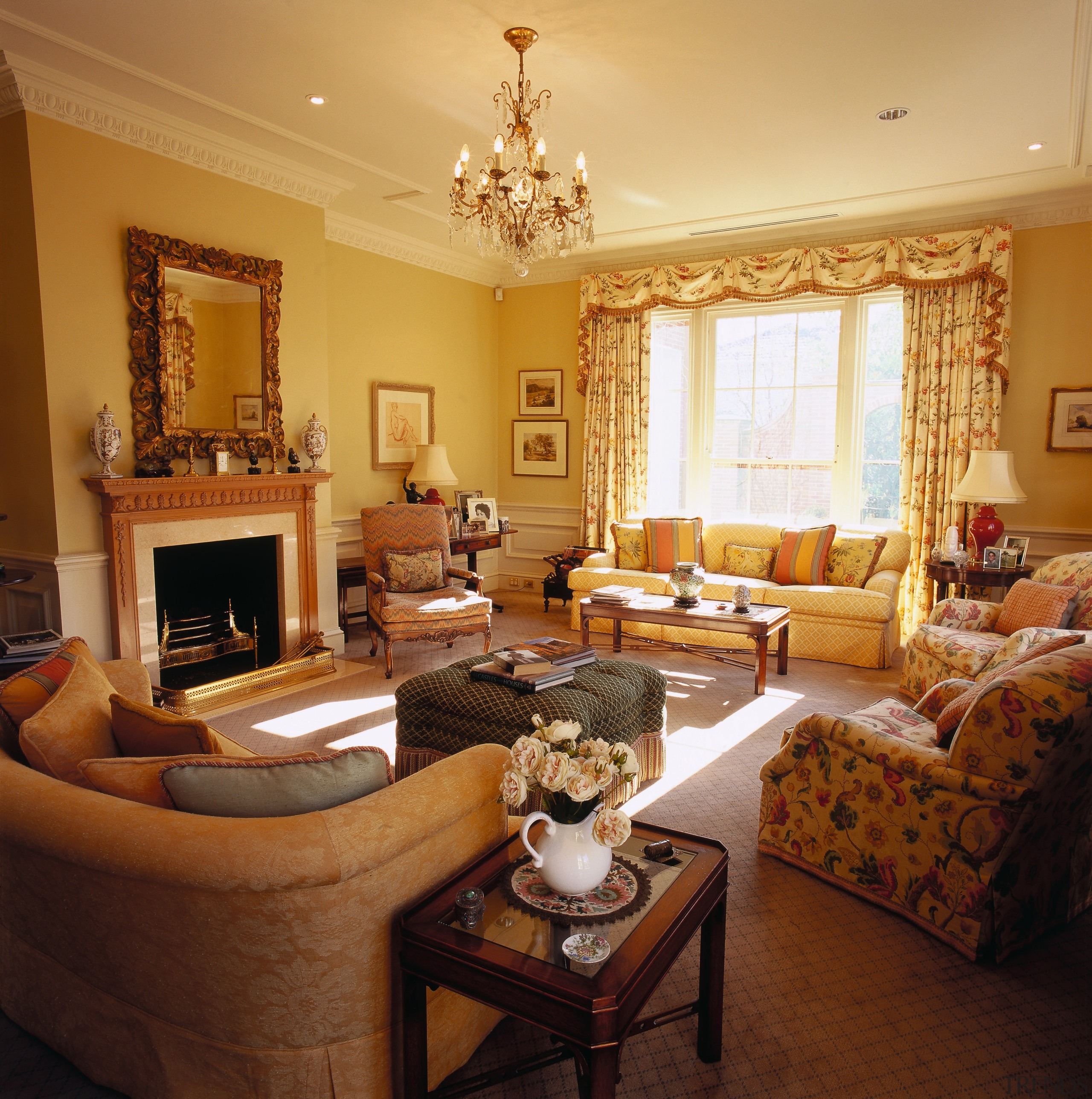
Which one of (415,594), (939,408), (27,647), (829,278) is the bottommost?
(415,594)

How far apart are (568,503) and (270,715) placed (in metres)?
3.95

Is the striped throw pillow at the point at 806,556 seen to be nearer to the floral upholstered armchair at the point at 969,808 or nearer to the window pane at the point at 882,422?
the window pane at the point at 882,422

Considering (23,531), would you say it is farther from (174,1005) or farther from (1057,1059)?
(1057,1059)

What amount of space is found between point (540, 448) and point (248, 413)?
3337 mm

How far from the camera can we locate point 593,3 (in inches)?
121

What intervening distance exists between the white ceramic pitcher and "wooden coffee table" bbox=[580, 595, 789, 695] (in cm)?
324

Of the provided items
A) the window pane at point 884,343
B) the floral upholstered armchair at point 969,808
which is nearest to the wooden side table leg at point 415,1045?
the floral upholstered armchair at point 969,808

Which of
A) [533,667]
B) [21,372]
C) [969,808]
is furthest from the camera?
[21,372]

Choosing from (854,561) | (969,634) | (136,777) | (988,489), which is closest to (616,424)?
(854,561)

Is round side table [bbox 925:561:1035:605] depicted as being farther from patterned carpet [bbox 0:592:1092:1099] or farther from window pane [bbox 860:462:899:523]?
patterned carpet [bbox 0:592:1092:1099]

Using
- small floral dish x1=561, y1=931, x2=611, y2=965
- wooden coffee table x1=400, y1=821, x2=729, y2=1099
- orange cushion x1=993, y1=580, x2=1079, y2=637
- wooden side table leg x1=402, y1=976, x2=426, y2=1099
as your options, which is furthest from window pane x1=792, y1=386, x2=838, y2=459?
wooden side table leg x1=402, y1=976, x2=426, y2=1099

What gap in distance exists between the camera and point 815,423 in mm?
6430

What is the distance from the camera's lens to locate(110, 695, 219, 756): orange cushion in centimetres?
184

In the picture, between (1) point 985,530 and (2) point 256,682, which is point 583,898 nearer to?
(2) point 256,682
